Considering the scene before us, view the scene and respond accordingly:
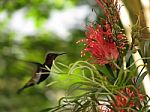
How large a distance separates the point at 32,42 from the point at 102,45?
7.02ft

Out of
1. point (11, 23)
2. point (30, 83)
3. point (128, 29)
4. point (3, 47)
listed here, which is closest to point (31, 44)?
point (3, 47)

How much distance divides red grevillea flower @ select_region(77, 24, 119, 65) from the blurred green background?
55.1 inches

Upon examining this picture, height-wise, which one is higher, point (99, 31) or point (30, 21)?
point (30, 21)

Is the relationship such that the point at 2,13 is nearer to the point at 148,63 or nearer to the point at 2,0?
the point at 2,0

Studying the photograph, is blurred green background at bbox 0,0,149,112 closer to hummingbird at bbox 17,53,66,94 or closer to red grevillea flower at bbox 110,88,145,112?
hummingbird at bbox 17,53,66,94

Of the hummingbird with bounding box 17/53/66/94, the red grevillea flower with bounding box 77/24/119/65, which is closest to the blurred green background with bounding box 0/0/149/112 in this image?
the hummingbird with bounding box 17/53/66/94

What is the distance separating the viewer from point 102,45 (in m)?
0.73

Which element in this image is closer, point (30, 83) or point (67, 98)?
point (67, 98)

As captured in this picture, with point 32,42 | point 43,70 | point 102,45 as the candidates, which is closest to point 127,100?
point 102,45

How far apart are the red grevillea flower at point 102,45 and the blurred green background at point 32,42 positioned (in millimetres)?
1400

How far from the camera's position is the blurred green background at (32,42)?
2.53 meters

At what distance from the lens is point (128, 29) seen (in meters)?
0.84

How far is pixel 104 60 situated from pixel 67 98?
0.28ft

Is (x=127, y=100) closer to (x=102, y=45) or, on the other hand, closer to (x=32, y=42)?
(x=102, y=45)
